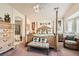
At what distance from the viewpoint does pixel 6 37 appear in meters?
2.65

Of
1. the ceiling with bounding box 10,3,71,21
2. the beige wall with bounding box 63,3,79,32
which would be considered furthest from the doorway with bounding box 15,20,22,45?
the beige wall with bounding box 63,3,79,32

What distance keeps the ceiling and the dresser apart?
45cm

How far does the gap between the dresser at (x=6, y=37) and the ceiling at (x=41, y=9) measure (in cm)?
45

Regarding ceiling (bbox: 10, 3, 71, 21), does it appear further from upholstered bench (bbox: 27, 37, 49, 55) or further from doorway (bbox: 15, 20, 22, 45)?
upholstered bench (bbox: 27, 37, 49, 55)

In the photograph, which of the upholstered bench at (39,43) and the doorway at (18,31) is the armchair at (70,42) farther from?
the doorway at (18,31)

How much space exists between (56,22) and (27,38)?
740 mm

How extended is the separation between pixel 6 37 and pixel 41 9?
1000mm

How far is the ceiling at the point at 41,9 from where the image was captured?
8.61 ft

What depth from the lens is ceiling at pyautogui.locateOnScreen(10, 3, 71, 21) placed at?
262 cm

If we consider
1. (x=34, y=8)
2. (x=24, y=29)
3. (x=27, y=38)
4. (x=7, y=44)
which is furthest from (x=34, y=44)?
(x=34, y=8)

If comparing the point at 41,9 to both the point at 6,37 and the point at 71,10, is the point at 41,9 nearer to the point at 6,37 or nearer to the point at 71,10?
the point at 71,10

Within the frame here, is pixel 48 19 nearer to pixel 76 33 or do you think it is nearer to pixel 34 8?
pixel 34 8

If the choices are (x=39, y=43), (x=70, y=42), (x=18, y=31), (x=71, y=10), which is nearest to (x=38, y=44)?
(x=39, y=43)

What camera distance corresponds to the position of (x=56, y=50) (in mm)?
2682
